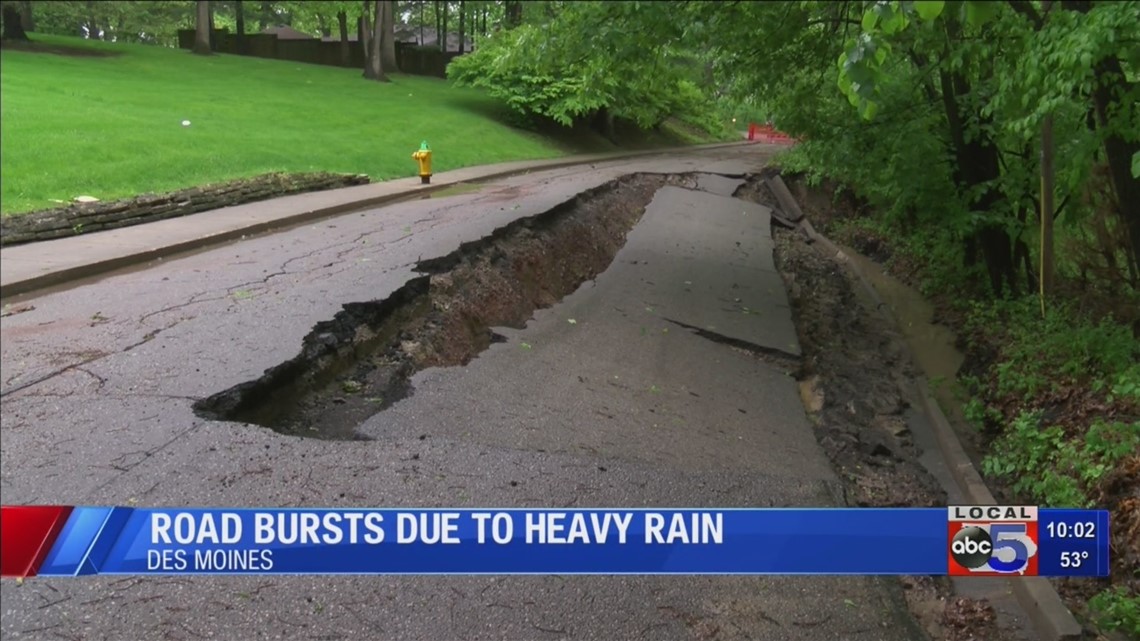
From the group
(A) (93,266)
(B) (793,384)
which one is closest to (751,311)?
(B) (793,384)

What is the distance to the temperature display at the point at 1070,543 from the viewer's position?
2074 millimetres

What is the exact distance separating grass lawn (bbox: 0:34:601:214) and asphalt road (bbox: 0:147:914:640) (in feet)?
23.6

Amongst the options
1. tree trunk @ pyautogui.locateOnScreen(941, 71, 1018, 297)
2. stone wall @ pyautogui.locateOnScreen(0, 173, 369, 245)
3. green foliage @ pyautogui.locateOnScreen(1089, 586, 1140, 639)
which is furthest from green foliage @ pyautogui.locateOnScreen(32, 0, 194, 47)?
green foliage @ pyautogui.locateOnScreen(1089, 586, 1140, 639)

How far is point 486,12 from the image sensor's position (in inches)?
2208

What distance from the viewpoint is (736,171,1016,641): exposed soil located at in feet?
16.7

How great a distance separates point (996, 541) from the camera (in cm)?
210

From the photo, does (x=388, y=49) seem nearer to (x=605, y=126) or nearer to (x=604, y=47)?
(x=605, y=126)

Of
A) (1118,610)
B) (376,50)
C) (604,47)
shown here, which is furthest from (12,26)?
(1118,610)

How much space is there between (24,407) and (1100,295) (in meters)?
10.5

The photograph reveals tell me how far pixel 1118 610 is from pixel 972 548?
3.05 meters

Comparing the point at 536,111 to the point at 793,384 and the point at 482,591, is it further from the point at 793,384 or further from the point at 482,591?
the point at 482,591

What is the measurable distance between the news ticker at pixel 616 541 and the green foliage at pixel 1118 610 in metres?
2.82

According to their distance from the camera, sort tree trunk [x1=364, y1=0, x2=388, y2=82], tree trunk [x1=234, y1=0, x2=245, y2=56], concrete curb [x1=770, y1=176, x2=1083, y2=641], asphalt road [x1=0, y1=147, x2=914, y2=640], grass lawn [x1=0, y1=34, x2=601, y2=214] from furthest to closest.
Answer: tree trunk [x1=234, y1=0, x2=245, y2=56] → tree trunk [x1=364, y1=0, x2=388, y2=82] → grass lawn [x1=0, y1=34, x2=601, y2=214] → concrete curb [x1=770, y1=176, x2=1083, y2=641] → asphalt road [x1=0, y1=147, x2=914, y2=640]

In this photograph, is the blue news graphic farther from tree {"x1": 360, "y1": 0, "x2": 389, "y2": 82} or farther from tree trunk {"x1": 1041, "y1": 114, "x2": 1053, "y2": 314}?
tree {"x1": 360, "y1": 0, "x2": 389, "y2": 82}
